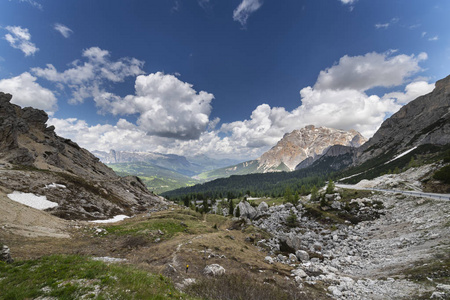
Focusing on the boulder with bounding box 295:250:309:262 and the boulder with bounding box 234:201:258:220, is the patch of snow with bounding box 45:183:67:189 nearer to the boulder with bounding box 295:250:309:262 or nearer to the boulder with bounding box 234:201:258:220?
the boulder with bounding box 234:201:258:220

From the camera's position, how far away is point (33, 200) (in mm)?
44438

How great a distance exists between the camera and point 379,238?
36062mm

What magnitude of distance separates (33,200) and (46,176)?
1970 centimetres

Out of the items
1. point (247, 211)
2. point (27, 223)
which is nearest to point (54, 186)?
point (27, 223)

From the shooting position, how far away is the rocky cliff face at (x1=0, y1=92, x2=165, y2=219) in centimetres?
4981

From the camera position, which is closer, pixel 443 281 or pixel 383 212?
pixel 443 281

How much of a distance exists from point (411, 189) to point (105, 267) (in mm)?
90753

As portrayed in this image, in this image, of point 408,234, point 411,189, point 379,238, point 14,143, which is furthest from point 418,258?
point 14,143

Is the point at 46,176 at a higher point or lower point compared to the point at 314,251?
higher

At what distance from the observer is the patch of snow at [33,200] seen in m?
42.3

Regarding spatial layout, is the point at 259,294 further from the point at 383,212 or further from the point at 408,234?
the point at 383,212

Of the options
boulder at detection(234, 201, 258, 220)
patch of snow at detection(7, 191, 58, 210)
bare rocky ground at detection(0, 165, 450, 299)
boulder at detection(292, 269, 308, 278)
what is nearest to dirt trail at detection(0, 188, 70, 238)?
bare rocky ground at detection(0, 165, 450, 299)

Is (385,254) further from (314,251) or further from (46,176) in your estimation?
(46,176)

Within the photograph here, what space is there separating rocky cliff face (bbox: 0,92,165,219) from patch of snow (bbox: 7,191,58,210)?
68.0 inches
